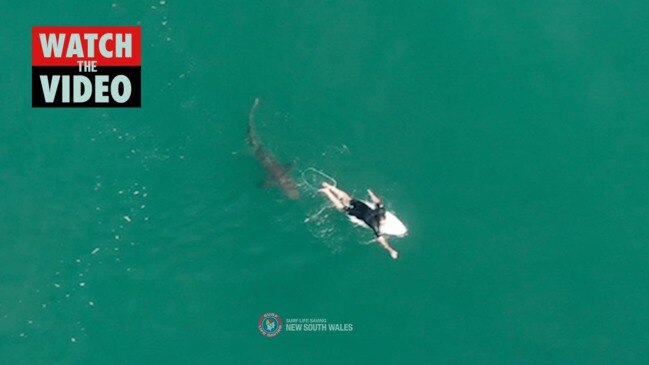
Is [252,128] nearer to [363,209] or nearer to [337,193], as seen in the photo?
[337,193]

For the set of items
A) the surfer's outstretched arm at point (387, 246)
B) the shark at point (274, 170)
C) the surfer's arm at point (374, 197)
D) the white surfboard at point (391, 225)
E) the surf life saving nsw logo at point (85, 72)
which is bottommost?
the surfer's outstretched arm at point (387, 246)

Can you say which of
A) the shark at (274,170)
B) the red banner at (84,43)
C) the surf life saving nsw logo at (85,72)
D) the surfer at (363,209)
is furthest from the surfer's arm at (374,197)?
the red banner at (84,43)

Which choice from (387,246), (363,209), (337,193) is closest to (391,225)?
(387,246)

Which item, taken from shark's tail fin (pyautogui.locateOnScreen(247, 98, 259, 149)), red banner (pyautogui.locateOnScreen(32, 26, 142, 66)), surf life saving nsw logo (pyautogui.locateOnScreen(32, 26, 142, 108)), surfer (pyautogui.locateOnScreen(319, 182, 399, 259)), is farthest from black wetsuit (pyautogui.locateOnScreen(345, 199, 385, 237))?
red banner (pyautogui.locateOnScreen(32, 26, 142, 66))

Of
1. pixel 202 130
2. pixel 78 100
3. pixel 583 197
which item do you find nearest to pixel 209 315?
pixel 202 130

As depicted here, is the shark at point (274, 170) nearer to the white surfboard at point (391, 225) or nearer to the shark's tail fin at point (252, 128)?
the shark's tail fin at point (252, 128)

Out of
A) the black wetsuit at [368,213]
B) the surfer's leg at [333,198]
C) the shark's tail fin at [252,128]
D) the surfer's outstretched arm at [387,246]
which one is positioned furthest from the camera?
the shark's tail fin at [252,128]

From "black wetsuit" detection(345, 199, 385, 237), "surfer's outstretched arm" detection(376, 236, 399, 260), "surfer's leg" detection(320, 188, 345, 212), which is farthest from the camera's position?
"surfer's leg" detection(320, 188, 345, 212)

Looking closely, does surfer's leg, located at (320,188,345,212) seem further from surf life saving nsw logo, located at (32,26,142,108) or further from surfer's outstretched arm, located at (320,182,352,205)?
surf life saving nsw logo, located at (32,26,142,108)
